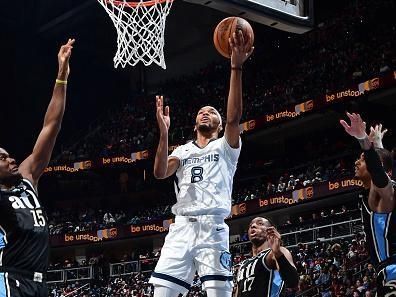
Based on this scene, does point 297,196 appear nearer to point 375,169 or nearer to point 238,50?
point 238,50

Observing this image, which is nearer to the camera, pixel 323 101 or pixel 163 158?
pixel 163 158

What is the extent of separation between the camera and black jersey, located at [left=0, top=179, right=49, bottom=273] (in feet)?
12.5

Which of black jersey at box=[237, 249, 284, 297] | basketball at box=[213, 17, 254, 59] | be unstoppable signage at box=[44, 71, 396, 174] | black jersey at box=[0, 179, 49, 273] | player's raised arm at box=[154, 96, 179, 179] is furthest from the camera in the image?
be unstoppable signage at box=[44, 71, 396, 174]

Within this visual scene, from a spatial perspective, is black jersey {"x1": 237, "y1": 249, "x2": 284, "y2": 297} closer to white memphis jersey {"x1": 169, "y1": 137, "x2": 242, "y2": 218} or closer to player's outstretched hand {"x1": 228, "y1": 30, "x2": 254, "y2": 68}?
white memphis jersey {"x1": 169, "y1": 137, "x2": 242, "y2": 218}

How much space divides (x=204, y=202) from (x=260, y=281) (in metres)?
1.05

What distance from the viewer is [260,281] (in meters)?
5.67

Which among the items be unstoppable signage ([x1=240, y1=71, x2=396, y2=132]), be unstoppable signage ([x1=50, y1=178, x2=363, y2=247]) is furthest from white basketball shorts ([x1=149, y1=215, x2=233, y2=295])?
be unstoppable signage ([x1=240, y1=71, x2=396, y2=132])

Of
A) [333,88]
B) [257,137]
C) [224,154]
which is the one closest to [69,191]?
[257,137]

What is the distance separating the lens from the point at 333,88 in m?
21.8

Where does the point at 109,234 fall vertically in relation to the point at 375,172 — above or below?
above

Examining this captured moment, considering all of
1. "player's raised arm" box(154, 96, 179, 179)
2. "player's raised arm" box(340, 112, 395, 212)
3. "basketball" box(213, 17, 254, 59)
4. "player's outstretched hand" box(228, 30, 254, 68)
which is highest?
"basketball" box(213, 17, 254, 59)

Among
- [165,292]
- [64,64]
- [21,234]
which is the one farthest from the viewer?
[165,292]

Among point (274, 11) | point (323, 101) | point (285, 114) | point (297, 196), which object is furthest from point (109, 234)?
point (274, 11)

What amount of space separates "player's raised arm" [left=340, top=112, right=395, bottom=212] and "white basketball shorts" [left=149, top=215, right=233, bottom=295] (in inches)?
47.7
